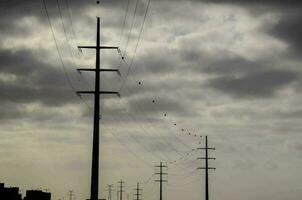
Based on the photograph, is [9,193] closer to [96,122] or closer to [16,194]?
[16,194]

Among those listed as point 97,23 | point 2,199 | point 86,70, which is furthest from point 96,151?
point 2,199

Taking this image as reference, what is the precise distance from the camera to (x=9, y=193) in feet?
357

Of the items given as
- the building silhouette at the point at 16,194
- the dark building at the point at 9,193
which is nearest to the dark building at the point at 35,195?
the building silhouette at the point at 16,194

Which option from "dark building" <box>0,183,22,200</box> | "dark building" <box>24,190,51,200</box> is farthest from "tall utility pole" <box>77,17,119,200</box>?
"dark building" <box>24,190,51,200</box>

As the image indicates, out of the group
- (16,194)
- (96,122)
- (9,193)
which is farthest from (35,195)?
(96,122)

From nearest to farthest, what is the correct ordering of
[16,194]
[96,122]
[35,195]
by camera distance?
[96,122] < [16,194] < [35,195]

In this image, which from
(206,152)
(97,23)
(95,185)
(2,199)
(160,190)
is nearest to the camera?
(95,185)

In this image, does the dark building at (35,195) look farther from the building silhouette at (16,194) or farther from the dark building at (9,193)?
the dark building at (9,193)

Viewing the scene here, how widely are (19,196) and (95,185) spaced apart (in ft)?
249

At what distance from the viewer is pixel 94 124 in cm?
4572

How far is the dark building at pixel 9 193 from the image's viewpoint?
348 feet

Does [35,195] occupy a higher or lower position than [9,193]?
higher

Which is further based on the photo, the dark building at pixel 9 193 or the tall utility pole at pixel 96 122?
the dark building at pixel 9 193

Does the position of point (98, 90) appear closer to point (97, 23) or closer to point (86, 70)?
point (86, 70)
